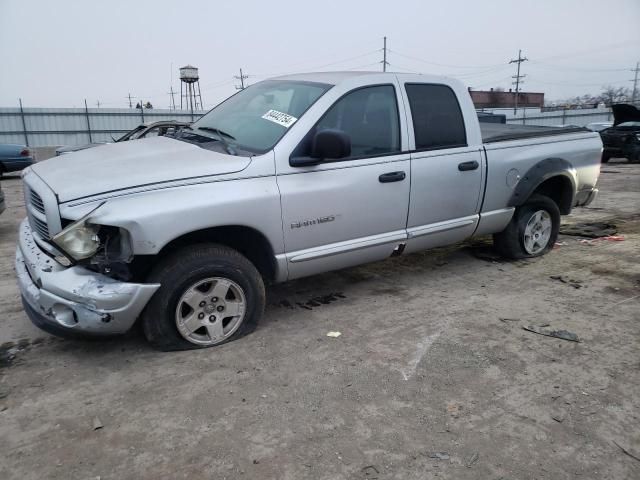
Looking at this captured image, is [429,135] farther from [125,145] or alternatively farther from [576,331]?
[125,145]

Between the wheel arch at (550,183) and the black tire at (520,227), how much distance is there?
0.14 m

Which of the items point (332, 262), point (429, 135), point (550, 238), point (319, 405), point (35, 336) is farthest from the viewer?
point (550, 238)

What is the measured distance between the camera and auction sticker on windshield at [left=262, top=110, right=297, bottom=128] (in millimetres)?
3794

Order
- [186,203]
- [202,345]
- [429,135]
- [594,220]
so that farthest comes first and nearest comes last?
[594,220] → [429,135] → [202,345] → [186,203]

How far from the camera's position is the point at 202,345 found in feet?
11.7

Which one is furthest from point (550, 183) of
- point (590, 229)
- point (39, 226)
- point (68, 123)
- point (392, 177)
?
point (68, 123)

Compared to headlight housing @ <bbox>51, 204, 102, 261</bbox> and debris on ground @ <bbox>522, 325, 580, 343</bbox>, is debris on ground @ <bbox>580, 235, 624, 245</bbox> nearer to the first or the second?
debris on ground @ <bbox>522, 325, 580, 343</bbox>

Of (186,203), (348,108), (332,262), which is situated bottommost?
A: (332,262)

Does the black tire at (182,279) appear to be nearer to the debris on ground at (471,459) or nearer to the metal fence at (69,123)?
the debris on ground at (471,459)

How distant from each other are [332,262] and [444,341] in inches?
41.5

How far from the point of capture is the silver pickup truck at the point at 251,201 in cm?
313

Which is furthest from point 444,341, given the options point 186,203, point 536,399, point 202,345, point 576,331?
point 186,203

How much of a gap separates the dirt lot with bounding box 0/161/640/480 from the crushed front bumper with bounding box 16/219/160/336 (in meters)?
0.33

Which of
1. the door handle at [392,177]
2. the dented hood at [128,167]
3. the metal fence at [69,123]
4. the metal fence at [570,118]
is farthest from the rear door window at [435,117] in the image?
the metal fence at [570,118]
